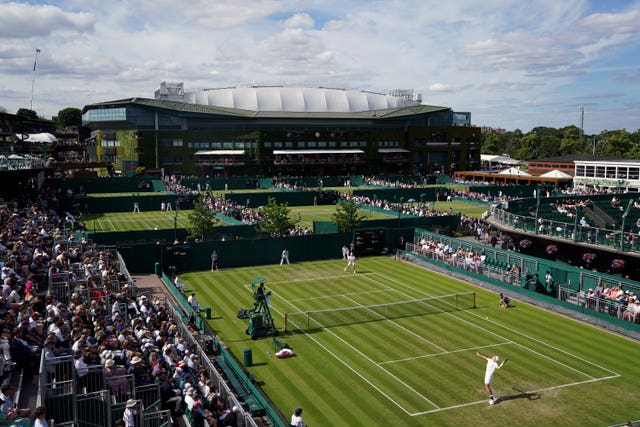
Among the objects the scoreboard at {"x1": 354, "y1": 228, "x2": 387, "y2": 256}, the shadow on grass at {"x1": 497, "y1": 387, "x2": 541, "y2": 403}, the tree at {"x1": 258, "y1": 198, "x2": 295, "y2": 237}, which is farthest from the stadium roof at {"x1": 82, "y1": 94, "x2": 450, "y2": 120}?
the shadow on grass at {"x1": 497, "y1": 387, "x2": 541, "y2": 403}

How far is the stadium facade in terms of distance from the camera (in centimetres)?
11325

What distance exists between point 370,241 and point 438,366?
22.6m

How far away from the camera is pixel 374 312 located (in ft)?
96.9

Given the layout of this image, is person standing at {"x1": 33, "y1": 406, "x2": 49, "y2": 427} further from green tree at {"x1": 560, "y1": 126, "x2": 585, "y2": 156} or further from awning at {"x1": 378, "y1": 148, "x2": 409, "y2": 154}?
green tree at {"x1": 560, "y1": 126, "x2": 585, "y2": 156}

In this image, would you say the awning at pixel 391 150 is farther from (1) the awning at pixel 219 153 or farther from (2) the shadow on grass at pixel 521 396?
(2) the shadow on grass at pixel 521 396

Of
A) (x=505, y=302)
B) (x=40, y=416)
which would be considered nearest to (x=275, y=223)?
(x=505, y=302)

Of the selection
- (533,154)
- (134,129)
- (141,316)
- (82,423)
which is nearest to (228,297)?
(141,316)

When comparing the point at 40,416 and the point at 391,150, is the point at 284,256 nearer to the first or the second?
the point at 40,416

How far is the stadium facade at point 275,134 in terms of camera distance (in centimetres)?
11325

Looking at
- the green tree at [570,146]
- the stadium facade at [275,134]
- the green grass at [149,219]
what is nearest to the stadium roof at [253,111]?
the stadium facade at [275,134]

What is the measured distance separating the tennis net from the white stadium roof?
10675 cm

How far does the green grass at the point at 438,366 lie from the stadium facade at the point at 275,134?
3308 inches

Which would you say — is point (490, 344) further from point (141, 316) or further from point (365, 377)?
point (141, 316)

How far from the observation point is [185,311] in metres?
28.2
